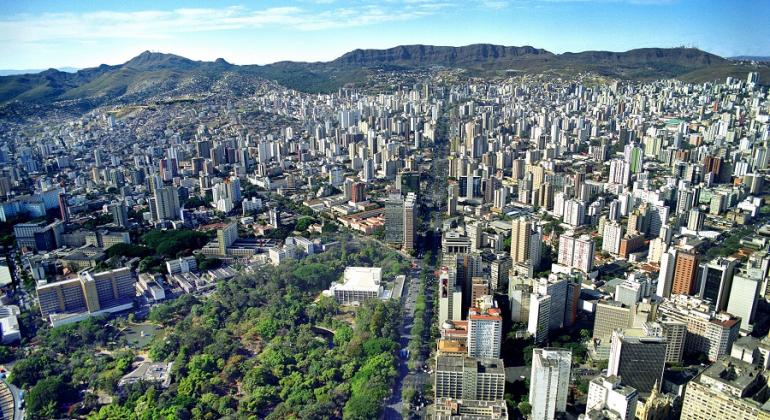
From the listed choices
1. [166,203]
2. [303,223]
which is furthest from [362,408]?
[166,203]

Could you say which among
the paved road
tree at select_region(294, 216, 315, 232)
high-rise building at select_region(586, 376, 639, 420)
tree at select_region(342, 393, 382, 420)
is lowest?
the paved road

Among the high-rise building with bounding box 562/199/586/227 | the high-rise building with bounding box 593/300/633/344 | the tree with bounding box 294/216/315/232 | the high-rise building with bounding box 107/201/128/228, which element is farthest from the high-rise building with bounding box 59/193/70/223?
the high-rise building with bounding box 562/199/586/227

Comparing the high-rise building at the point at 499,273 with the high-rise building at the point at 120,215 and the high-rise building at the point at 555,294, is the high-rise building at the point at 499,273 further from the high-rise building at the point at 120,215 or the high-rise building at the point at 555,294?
the high-rise building at the point at 120,215

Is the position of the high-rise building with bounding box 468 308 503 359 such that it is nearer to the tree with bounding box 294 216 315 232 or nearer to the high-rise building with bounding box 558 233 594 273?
the high-rise building with bounding box 558 233 594 273

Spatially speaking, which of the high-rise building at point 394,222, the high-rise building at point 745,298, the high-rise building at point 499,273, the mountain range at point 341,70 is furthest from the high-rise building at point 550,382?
the mountain range at point 341,70

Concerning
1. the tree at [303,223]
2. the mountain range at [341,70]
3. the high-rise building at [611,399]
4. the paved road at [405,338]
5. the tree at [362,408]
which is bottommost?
the paved road at [405,338]

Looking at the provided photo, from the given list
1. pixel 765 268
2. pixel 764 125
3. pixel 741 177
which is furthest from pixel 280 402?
pixel 764 125
